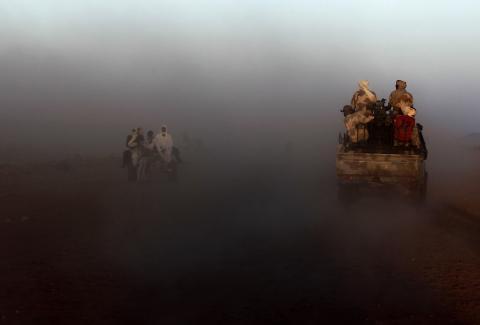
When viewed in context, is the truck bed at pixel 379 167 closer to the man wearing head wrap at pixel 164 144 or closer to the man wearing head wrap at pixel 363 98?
the man wearing head wrap at pixel 363 98

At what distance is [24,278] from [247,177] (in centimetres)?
1214

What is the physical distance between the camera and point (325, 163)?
82.9ft

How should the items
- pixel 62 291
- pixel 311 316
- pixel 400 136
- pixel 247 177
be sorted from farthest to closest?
pixel 247 177 < pixel 400 136 < pixel 62 291 < pixel 311 316

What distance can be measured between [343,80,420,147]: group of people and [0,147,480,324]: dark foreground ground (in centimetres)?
155

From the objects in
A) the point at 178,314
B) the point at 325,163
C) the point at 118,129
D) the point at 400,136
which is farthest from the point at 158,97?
the point at 178,314

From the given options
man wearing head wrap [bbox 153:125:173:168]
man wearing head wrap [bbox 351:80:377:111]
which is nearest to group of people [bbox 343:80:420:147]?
man wearing head wrap [bbox 351:80:377:111]

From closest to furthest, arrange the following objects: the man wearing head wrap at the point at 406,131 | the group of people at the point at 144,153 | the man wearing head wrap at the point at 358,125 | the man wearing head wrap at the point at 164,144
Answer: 1. the man wearing head wrap at the point at 406,131
2. the man wearing head wrap at the point at 358,125
3. the group of people at the point at 144,153
4. the man wearing head wrap at the point at 164,144

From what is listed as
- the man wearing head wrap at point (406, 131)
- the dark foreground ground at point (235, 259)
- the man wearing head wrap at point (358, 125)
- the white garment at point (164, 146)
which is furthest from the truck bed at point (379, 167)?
the white garment at point (164, 146)

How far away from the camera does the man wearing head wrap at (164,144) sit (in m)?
17.8

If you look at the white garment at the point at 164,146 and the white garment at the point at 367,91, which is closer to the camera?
the white garment at the point at 367,91

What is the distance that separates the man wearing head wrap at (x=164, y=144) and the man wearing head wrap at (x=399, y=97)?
25.5 feet

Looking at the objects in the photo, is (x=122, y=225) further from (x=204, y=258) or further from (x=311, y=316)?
(x=311, y=316)

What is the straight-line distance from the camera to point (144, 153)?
57.6 feet

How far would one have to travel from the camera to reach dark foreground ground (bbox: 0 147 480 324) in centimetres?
614
